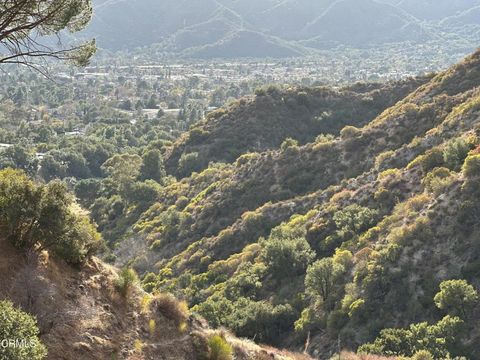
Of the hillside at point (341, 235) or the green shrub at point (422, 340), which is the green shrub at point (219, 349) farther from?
the green shrub at point (422, 340)

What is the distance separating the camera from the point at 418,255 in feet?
92.3

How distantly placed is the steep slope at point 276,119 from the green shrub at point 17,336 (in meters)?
66.7

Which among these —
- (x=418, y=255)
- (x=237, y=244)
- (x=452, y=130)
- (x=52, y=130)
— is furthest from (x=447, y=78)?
(x=52, y=130)

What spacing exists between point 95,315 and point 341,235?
26.0m

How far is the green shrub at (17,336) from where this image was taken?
7.98m

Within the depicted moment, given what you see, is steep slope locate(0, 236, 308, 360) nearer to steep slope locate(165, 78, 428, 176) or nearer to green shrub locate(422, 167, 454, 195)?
green shrub locate(422, 167, 454, 195)

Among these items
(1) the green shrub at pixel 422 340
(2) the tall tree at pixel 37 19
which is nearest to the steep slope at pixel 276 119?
(1) the green shrub at pixel 422 340

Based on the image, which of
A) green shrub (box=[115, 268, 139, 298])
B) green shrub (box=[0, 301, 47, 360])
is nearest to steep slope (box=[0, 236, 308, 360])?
green shrub (box=[115, 268, 139, 298])

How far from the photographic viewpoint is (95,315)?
12.8 m

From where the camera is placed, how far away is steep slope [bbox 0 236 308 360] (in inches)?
448

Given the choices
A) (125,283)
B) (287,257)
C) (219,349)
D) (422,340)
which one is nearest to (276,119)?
(287,257)

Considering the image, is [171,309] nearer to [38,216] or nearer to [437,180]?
[38,216]

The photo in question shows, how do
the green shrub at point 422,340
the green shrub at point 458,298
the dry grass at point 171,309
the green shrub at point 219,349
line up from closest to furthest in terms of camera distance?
the green shrub at point 219,349 < the dry grass at point 171,309 < the green shrub at point 422,340 < the green shrub at point 458,298

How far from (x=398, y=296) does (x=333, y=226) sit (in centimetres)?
1263
